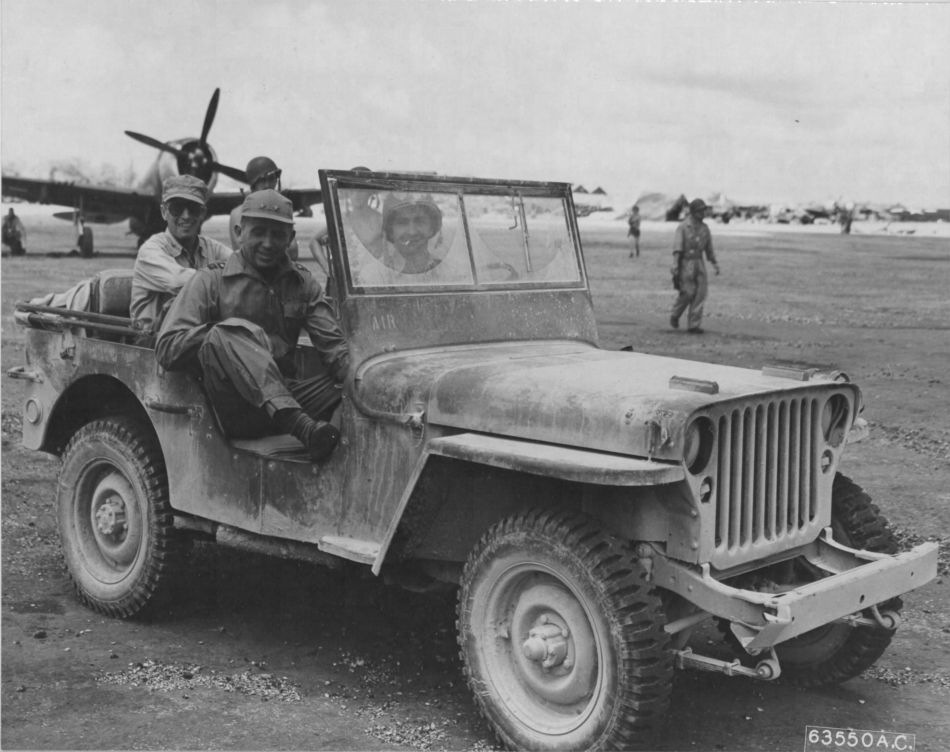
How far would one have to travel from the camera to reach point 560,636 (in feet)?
12.0

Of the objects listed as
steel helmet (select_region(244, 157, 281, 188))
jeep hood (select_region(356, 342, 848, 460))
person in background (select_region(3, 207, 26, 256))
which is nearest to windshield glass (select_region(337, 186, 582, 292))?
jeep hood (select_region(356, 342, 848, 460))

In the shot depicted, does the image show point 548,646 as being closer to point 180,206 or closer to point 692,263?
point 180,206

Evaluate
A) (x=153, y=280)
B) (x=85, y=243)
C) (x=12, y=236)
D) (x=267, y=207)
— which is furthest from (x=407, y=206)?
(x=12, y=236)

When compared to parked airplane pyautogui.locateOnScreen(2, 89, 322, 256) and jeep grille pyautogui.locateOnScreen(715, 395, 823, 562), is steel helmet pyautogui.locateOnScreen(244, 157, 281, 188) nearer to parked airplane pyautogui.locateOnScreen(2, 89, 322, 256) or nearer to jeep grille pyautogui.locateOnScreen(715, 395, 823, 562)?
jeep grille pyautogui.locateOnScreen(715, 395, 823, 562)

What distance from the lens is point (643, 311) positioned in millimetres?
17906

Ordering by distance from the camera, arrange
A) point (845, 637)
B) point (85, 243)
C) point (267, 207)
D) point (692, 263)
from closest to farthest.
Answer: point (845, 637) → point (267, 207) → point (692, 263) → point (85, 243)

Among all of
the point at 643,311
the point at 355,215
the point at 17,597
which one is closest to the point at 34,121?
the point at 17,597

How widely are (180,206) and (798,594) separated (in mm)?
3294

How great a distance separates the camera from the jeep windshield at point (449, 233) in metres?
4.35

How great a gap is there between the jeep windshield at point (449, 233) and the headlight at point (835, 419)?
1334mm

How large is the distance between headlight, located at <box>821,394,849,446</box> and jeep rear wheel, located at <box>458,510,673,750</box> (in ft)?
3.13

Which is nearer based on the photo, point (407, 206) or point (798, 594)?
point (798, 594)

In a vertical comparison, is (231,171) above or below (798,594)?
above

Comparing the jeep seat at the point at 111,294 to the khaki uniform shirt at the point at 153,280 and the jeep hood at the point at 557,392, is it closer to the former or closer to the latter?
the khaki uniform shirt at the point at 153,280
